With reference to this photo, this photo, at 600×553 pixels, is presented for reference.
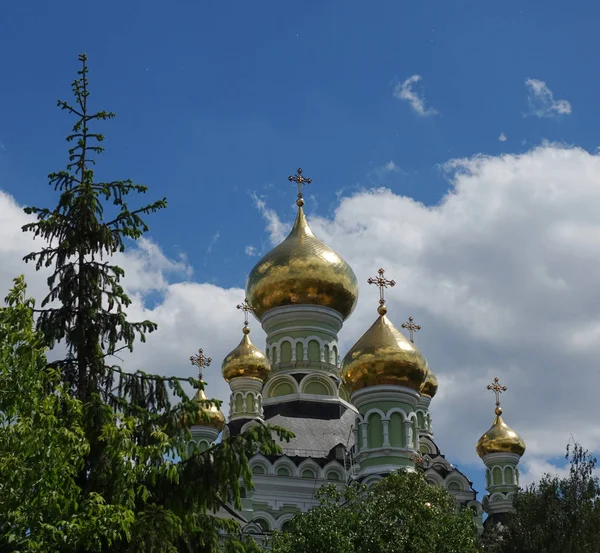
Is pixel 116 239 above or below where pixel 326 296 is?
below

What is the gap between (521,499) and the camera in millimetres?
24344

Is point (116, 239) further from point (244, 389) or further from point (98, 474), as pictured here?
point (244, 389)

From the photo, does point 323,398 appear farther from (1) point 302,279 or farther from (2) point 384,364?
(2) point 384,364

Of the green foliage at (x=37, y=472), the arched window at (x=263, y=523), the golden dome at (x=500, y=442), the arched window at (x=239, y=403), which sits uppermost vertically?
the arched window at (x=239, y=403)

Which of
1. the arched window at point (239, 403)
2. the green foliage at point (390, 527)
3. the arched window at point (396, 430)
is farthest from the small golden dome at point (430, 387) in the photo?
the green foliage at point (390, 527)

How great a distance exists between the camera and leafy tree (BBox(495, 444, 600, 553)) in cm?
2206

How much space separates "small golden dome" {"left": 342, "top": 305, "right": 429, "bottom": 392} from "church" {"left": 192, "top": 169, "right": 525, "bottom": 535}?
0.03 meters

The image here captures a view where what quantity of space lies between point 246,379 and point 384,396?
315 inches

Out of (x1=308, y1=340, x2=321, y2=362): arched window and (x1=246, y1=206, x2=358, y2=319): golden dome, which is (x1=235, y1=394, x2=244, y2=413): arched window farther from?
(x1=246, y1=206, x2=358, y2=319): golden dome

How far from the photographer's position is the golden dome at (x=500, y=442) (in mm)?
35281

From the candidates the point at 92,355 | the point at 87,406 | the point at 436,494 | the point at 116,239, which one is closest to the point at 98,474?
the point at 87,406

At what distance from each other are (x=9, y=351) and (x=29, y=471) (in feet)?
3.98

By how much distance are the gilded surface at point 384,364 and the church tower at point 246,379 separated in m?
6.68

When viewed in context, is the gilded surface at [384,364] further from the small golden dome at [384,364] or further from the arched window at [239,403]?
the arched window at [239,403]
